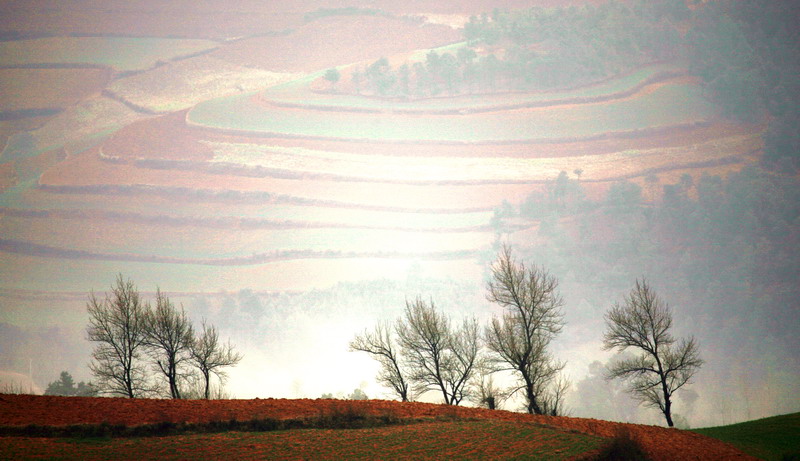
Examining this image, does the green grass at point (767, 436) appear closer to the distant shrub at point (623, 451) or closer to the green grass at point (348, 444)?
the distant shrub at point (623, 451)

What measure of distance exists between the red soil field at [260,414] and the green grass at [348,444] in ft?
5.49

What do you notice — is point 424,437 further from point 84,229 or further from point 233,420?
point 84,229

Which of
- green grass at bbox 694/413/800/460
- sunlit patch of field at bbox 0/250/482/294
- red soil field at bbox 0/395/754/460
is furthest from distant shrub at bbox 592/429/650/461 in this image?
sunlit patch of field at bbox 0/250/482/294

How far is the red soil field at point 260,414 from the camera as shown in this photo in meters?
38.7

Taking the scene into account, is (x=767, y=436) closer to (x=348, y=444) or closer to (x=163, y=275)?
(x=348, y=444)

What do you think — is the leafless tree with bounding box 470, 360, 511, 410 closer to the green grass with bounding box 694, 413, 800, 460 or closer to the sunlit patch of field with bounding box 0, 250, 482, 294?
the green grass with bounding box 694, 413, 800, 460

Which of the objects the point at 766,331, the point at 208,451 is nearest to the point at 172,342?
the point at 208,451

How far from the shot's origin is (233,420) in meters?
40.7

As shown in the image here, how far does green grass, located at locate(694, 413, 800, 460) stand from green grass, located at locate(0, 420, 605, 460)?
10.3m

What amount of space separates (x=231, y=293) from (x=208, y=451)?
490 feet

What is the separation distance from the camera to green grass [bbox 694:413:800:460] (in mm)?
43188

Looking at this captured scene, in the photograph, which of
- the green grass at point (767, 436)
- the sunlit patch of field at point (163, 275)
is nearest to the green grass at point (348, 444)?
the green grass at point (767, 436)

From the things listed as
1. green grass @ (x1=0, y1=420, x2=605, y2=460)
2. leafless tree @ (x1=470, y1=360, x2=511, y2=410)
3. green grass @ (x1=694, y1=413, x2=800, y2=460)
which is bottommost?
green grass @ (x1=694, y1=413, x2=800, y2=460)

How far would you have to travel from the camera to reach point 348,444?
1544 inches
